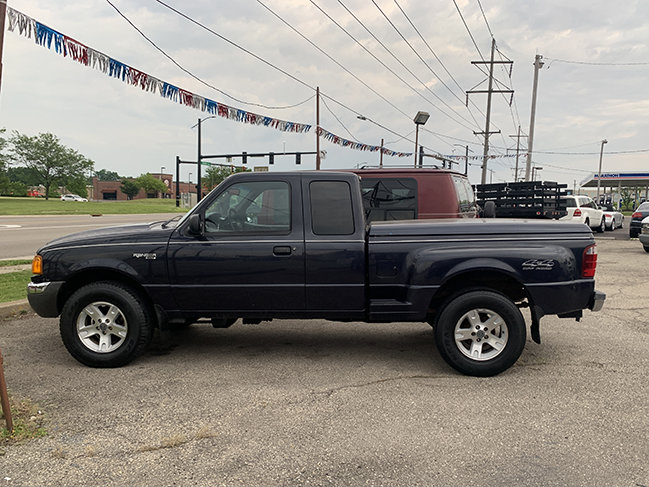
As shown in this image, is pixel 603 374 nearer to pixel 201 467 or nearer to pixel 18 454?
pixel 201 467

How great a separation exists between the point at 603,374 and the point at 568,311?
65 centimetres

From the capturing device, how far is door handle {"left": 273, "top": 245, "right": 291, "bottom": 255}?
4.85 m

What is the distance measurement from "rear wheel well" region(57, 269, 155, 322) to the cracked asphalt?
62 cm

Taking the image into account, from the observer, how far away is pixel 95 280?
5.12 m

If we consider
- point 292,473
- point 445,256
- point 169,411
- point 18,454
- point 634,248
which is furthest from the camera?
point 634,248

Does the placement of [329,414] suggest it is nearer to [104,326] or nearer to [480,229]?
[480,229]

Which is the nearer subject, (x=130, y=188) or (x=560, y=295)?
(x=560, y=295)

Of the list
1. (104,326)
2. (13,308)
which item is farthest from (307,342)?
(13,308)

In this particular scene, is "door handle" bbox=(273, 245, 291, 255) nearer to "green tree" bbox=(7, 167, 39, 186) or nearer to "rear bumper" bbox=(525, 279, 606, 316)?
"rear bumper" bbox=(525, 279, 606, 316)

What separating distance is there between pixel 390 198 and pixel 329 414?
190 inches

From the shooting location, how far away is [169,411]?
154 inches

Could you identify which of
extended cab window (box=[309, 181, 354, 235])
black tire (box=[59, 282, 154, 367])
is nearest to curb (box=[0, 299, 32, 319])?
black tire (box=[59, 282, 154, 367])

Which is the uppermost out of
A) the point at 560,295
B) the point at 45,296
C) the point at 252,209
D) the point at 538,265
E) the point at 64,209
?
the point at 252,209

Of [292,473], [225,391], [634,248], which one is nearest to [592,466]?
[292,473]
